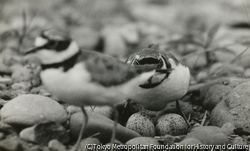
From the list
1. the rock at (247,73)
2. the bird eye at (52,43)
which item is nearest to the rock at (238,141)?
the bird eye at (52,43)

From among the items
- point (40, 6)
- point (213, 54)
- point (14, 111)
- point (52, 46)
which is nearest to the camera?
point (52, 46)

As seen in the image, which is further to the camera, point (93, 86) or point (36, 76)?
point (36, 76)

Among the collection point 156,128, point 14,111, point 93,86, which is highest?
point 93,86

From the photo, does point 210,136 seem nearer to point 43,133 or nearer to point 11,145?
point 43,133

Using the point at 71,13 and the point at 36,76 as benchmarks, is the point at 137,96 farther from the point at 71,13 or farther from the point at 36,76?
the point at 71,13

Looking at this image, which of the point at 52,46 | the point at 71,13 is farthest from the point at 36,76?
the point at 71,13

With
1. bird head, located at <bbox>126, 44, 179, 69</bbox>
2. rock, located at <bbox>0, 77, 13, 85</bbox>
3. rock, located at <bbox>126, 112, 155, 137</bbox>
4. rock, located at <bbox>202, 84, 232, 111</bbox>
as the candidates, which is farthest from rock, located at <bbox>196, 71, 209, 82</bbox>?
rock, located at <bbox>0, 77, 13, 85</bbox>

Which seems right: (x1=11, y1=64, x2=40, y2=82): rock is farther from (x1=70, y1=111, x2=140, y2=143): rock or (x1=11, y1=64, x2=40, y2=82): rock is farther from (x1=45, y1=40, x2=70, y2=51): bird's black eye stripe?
(x1=45, y1=40, x2=70, y2=51): bird's black eye stripe

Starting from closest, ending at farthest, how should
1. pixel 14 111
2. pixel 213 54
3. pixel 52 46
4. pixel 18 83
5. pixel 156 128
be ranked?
pixel 52 46 → pixel 14 111 → pixel 156 128 → pixel 18 83 → pixel 213 54
